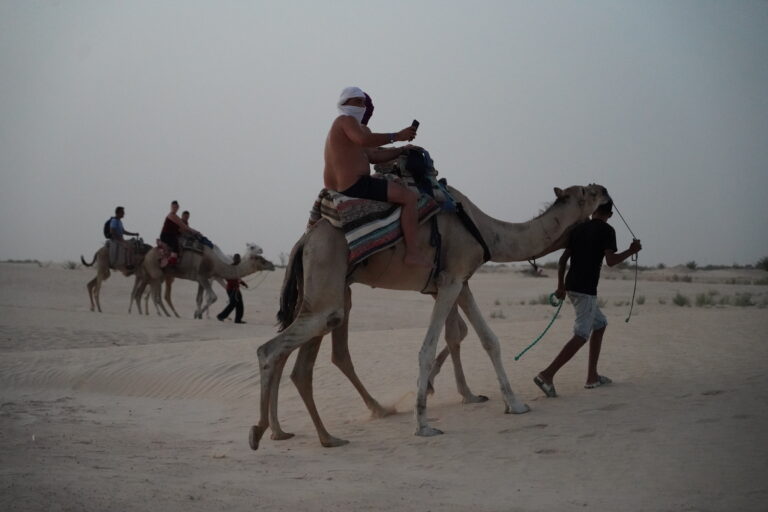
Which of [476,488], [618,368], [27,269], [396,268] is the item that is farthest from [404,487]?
[27,269]

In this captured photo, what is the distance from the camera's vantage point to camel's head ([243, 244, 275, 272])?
24.6 metres

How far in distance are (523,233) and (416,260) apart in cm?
157

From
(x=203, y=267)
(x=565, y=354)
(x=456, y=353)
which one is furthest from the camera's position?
(x=203, y=267)

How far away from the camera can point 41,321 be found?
19.0 meters

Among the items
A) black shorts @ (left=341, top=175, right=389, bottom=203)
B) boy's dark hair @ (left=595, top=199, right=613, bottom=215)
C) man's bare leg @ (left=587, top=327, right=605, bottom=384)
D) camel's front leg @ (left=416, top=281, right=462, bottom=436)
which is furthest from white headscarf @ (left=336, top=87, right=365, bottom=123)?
man's bare leg @ (left=587, top=327, right=605, bottom=384)

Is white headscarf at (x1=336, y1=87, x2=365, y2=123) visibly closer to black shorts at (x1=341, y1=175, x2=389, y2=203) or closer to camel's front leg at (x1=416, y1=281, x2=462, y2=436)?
black shorts at (x1=341, y1=175, x2=389, y2=203)

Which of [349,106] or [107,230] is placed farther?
[107,230]

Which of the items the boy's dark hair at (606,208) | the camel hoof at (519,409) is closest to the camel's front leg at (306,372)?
the camel hoof at (519,409)

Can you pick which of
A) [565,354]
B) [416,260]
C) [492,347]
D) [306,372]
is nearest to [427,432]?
[492,347]

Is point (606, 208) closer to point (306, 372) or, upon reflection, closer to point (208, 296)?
point (306, 372)

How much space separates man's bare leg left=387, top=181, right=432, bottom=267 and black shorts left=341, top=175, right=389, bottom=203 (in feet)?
0.19

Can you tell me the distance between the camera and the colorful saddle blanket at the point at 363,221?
25.1ft

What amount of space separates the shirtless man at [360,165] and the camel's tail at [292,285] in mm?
726

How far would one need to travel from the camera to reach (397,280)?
323 inches
